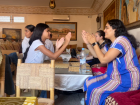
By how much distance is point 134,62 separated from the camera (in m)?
1.36

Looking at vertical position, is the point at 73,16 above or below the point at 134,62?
above

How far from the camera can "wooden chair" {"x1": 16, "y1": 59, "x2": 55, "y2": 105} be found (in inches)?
47.8

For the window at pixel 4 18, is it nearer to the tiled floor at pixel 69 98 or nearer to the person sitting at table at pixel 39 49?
the tiled floor at pixel 69 98

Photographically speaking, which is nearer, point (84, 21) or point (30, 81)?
point (30, 81)

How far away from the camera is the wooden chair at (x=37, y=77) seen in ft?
3.98

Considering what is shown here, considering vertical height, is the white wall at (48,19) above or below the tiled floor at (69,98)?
above

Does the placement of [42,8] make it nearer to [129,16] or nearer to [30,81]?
[129,16]

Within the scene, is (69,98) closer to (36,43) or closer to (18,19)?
(36,43)

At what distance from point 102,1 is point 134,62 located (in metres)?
4.25

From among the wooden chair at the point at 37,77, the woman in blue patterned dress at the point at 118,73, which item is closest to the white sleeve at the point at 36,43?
the wooden chair at the point at 37,77

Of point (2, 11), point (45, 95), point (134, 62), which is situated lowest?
point (45, 95)

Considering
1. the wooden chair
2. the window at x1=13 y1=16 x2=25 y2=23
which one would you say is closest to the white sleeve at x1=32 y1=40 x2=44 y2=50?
the wooden chair

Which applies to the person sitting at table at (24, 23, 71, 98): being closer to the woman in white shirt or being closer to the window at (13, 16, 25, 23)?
the woman in white shirt

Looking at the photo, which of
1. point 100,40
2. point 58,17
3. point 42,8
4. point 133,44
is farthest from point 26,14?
point 133,44
